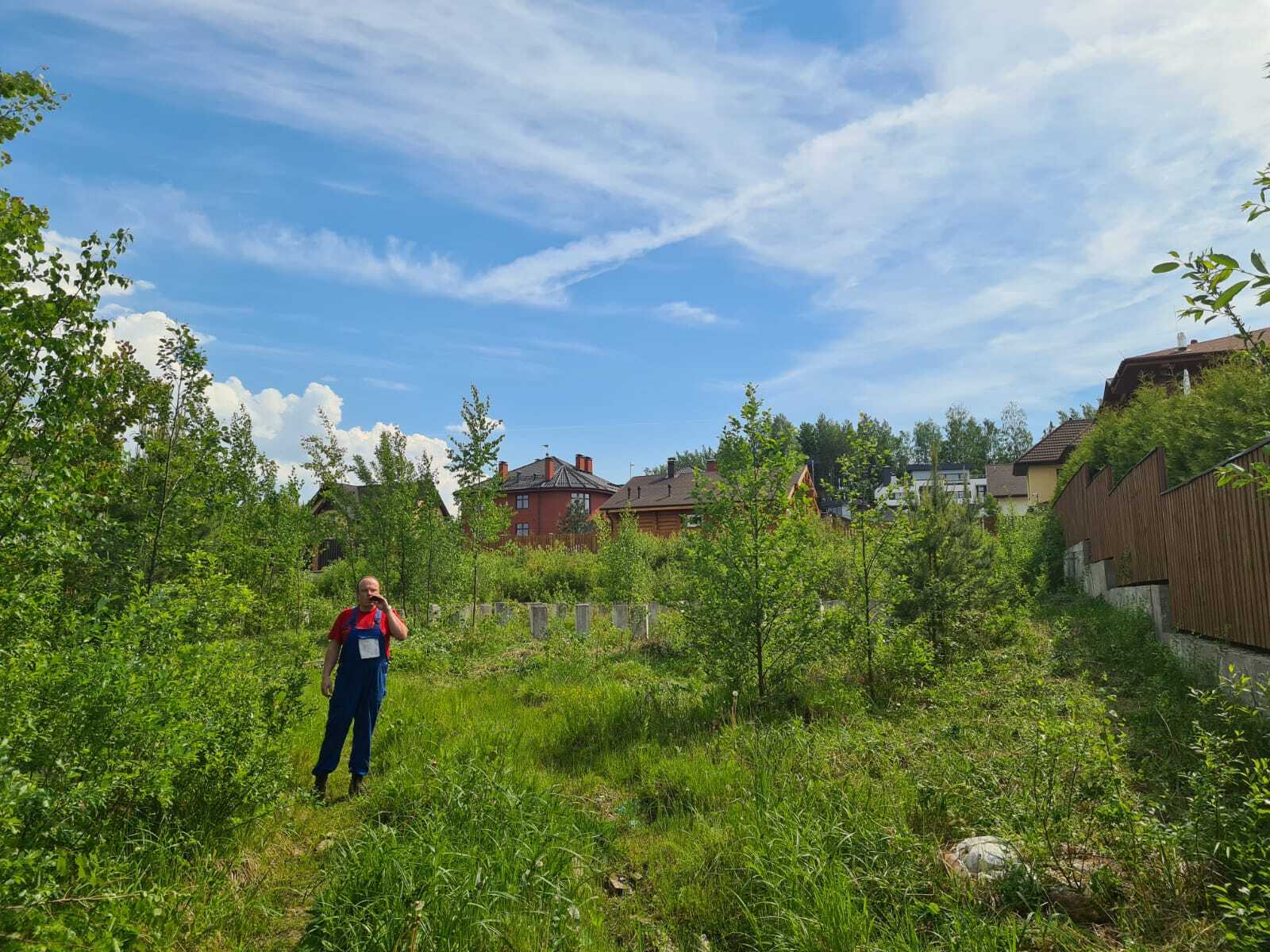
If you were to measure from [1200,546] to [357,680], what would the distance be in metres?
8.65

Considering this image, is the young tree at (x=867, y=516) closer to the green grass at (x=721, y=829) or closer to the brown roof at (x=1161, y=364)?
the green grass at (x=721, y=829)

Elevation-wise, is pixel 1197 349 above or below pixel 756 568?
above

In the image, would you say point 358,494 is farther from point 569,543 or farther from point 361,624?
point 569,543

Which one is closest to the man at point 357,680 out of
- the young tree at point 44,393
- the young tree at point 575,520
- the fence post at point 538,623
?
the young tree at point 44,393

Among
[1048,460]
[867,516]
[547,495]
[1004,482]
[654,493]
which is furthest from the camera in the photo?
[1004,482]

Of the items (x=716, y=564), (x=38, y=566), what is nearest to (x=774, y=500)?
(x=716, y=564)

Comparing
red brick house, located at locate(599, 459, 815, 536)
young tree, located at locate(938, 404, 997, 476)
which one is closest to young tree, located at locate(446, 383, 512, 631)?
red brick house, located at locate(599, 459, 815, 536)

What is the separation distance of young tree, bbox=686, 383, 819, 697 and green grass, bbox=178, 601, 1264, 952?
0.47 m

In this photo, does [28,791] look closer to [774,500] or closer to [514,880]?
[514,880]

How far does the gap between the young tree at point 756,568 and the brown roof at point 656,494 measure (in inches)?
1220

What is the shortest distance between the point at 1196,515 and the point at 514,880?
823 centimetres

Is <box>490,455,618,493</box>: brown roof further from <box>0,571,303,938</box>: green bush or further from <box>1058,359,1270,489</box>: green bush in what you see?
<box>0,571,303,938</box>: green bush

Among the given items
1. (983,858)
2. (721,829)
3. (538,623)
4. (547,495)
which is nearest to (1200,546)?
(983,858)

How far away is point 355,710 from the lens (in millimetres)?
5586
